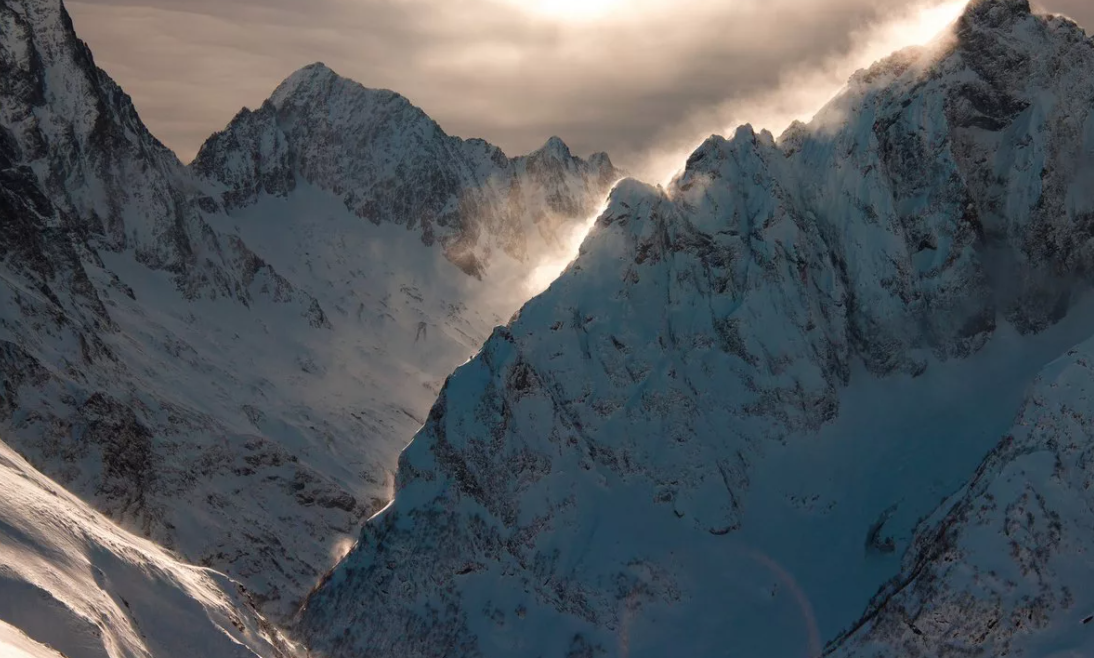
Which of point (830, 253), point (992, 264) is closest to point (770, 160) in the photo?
point (830, 253)

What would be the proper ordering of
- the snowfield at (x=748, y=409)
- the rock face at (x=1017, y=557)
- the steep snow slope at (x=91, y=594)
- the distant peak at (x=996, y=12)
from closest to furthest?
1. the steep snow slope at (x=91, y=594)
2. the rock face at (x=1017, y=557)
3. the snowfield at (x=748, y=409)
4. the distant peak at (x=996, y=12)

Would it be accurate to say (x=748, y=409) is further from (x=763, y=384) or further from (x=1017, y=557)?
(x=1017, y=557)

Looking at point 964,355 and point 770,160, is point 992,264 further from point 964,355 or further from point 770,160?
point 770,160

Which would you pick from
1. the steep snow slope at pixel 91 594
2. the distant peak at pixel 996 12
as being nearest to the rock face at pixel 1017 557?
the steep snow slope at pixel 91 594

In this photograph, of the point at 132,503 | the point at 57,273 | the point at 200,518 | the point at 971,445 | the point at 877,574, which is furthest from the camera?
the point at 57,273

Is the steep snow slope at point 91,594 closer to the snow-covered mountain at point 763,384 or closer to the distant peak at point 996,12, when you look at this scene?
the snow-covered mountain at point 763,384

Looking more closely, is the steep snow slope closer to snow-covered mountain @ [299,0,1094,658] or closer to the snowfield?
the snowfield

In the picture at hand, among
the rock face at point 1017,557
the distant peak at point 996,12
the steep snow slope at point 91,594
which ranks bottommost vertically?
the steep snow slope at point 91,594
